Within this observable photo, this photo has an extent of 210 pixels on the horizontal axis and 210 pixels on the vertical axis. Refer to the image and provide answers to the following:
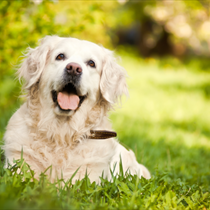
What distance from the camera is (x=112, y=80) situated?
3.21m

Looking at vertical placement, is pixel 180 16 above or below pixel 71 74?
above

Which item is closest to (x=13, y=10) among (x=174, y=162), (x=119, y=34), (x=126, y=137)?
(x=126, y=137)

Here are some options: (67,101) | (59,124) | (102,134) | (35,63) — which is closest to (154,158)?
(102,134)

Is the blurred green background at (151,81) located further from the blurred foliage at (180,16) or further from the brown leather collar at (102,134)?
the brown leather collar at (102,134)

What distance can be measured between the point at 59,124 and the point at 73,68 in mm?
626

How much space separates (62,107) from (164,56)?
15155mm

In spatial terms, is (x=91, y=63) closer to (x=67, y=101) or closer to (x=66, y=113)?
(x=67, y=101)

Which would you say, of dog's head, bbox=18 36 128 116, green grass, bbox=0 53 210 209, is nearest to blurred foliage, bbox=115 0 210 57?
green grass, bbox=0 53 210 209

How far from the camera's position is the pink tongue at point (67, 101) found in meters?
2.83

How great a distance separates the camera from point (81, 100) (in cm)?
300

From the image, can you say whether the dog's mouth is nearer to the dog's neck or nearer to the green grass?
the dog's neck

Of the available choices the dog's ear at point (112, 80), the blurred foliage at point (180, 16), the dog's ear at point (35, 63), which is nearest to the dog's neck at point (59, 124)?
the dog's ear at point (35, 63)

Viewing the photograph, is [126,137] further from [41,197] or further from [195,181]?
[41,197]

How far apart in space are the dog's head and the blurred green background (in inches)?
13.0
